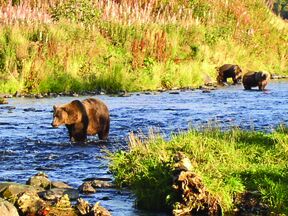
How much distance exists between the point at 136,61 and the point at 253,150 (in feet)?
46.8

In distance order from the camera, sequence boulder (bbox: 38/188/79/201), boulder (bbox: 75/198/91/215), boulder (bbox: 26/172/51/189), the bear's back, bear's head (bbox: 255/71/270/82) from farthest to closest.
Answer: bear's head (bbox: 255/71/270/82) < the bear's back < boulder (bbox: 26/172/51/189) < boulder (bbox: 38/188/79/201) < boulder (bbox: 75/198/91/215)

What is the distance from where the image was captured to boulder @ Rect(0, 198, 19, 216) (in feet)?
23.2

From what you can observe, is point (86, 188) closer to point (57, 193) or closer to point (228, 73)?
point (57, 193)

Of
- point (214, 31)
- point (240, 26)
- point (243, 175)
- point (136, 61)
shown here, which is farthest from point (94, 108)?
point (240, 26)

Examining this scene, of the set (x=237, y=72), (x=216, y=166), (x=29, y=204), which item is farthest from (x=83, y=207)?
(x=237, y=72)

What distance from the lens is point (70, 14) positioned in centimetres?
2575

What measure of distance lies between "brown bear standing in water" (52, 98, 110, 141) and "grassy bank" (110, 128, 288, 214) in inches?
112

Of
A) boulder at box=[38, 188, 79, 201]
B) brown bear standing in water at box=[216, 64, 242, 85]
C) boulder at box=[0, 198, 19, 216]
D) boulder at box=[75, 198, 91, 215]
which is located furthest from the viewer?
brown bear standing in water at box=[216, 64, 242, 85]

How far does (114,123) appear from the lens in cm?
1484

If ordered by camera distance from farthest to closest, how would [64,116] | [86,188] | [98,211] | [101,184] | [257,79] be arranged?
1. [257,79]
2. [64,116]
3. [101,184]
4. [86,188]
5. [98,211]

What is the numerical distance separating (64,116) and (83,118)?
344mm

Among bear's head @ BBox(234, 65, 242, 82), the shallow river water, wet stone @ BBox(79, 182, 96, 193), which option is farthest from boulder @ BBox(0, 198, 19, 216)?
bear's head @ BBox(234, 65, 242, 82)

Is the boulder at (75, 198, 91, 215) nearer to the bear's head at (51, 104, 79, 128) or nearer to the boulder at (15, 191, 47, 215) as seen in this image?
the boulder at (15, 191, 47, 215)

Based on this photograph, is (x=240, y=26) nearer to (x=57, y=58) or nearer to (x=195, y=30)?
(x=195, y=30)
